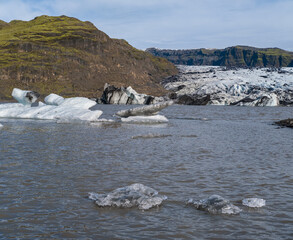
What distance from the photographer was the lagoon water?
5.82 m

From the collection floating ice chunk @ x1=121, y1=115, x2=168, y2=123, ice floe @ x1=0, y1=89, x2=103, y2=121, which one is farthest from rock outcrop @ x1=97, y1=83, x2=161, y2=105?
floating ice chunk @ x1=121, y1=115, x2=168, y2=123

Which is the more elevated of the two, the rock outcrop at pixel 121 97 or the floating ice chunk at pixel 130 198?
the rock outcrop at pixel 121 97

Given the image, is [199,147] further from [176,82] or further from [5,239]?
Answer: [176,82]

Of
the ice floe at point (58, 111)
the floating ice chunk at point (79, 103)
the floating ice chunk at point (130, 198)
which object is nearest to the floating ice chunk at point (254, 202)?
the floating ice chunk at point (130, 198)

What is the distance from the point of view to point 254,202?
23.6 ft

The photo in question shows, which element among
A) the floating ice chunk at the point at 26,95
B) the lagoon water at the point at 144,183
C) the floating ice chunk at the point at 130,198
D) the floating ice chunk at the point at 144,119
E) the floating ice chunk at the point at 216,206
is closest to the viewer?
the lagoon water at the point at 144,183

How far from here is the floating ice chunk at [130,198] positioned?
279 inches

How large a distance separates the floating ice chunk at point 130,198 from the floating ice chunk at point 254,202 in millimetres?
1806

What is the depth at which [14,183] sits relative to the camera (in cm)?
860

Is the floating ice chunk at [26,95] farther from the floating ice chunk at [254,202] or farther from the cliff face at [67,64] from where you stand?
the cliff face at [67,64]

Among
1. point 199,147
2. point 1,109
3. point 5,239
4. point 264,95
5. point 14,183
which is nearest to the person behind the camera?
point 5,239

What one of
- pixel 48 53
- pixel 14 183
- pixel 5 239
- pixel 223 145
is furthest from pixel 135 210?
pixel 48 53

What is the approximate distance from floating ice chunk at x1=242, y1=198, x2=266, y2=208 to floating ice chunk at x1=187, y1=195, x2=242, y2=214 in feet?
1.41

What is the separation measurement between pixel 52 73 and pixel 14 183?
123 m
